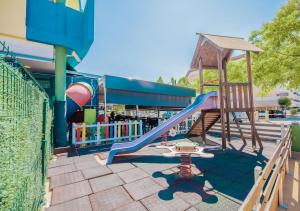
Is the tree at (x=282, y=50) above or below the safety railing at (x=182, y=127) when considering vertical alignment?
above

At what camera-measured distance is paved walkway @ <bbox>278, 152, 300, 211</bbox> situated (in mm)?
3424

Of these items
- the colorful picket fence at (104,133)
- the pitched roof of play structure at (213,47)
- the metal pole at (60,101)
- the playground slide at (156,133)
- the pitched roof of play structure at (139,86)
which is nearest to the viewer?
the playground slide at (156,133)

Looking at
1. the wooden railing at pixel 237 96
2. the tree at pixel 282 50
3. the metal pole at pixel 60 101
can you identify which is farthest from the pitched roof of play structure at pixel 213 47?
the metal pole at pixel 60 101

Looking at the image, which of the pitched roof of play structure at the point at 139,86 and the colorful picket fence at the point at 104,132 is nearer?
the colorful picket fence at the point at 104,132

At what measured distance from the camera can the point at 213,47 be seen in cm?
855

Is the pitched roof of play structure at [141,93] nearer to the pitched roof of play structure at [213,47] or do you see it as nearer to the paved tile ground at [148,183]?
the pitched roof of play structure at [213,47]

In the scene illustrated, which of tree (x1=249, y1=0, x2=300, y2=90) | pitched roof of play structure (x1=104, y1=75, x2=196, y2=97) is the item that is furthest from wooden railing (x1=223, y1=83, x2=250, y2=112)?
pitched roof of play structure (x1=104, y1=75, x2=196, y2=97)

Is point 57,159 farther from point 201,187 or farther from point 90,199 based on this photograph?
point 201,187

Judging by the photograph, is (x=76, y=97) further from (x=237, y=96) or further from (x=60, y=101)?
(x=237, y=96)

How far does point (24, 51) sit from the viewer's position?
8.44 m

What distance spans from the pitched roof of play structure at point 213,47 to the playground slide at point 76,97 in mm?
6918

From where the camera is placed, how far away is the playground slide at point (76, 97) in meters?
9.56

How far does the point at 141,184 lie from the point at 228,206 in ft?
6.58

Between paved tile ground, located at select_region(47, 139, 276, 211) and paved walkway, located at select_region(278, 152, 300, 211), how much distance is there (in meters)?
0.72
